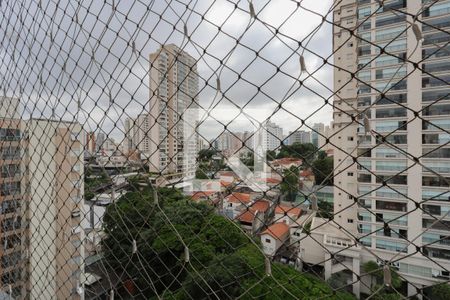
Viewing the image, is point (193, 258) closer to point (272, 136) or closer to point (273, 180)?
point (273, 180)

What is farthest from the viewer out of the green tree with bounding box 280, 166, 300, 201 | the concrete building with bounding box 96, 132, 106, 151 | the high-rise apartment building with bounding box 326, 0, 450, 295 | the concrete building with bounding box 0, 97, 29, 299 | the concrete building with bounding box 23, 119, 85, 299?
the concrete building with bounding box 0, 97, 29, 299

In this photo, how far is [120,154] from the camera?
703 millimetres

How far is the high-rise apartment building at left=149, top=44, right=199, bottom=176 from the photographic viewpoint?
1.96 feet

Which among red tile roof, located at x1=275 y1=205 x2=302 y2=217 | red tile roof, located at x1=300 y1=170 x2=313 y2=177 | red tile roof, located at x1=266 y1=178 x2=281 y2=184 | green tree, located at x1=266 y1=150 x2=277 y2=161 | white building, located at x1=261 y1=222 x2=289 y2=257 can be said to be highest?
green tree, located at x1=266 y1=150 x2=277 y2=161

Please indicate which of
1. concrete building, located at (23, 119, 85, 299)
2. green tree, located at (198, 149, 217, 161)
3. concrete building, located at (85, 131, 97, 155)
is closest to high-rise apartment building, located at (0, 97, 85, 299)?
concrete building, located at (23, 119, 85, 299)

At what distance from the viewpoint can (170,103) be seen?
2.08ft

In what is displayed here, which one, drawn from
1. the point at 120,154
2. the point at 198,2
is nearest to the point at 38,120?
the point at 120,154

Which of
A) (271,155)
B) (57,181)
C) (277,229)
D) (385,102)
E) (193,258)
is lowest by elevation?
(193,258)

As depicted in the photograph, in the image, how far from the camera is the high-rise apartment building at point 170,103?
60cm

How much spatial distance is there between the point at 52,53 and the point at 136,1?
0.40 meters

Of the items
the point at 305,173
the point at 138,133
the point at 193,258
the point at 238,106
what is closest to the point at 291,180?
the point at 305,173

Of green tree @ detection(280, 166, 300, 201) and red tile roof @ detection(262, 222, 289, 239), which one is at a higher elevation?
green tree @ detection(280, 166, 300, 201)

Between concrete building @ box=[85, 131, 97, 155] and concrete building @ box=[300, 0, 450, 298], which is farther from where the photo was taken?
concrete building @ box=[85, 131, 97, 155]

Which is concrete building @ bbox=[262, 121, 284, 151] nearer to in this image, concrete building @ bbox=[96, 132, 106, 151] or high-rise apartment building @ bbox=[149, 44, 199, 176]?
high-rise apartment building @ bbox=[149, 44, 199, 176]
